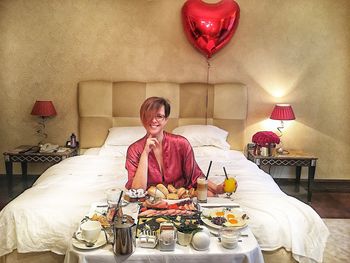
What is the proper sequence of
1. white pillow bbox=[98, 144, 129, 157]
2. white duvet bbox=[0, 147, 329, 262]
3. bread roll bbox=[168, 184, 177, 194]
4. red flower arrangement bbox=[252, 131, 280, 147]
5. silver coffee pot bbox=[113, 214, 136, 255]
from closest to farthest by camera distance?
silver coffee pot bbox=[113, 214, 136, 255], white duvet bbox=[0, 147, 329, 262], bread roll bbox=[168, 184, 177, 194], white pillow bbox=[98, 144, 129, 157], red flower arrangement bbox=[252, 131, 280, 147]

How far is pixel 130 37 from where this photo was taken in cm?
422

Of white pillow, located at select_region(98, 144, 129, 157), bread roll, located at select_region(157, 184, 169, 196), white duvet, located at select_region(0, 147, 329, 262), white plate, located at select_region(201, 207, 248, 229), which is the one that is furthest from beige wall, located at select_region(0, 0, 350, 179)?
white plate, located at select_region(201, 207, 248, 229)

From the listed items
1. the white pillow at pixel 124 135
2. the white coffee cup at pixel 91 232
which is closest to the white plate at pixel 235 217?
the white coffee cup at pixel 91 232

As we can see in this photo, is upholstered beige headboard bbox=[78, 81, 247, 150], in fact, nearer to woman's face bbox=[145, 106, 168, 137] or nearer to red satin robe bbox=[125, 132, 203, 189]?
red satin robe bbox=[125, 132, 203, 189]

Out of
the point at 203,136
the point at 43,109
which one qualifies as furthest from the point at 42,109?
the point at 203,136

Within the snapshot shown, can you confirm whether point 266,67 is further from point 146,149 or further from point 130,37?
point 146,149

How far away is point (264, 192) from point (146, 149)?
888mm

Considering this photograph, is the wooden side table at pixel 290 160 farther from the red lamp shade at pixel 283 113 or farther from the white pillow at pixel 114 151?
the white pillow at pixel 114 151

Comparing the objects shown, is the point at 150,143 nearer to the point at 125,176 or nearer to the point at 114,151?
the point at 125,176

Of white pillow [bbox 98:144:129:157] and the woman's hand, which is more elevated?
the woman's hand

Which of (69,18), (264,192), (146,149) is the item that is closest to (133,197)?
(146,149)

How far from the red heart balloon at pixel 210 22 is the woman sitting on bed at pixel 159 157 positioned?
1.94 meters

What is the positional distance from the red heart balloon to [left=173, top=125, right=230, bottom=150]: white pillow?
2.81ft

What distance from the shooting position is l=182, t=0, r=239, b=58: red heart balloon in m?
4.02
